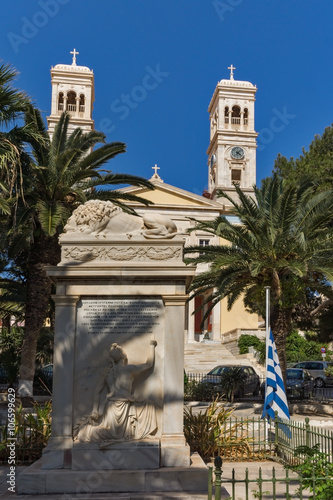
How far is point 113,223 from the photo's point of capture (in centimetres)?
837

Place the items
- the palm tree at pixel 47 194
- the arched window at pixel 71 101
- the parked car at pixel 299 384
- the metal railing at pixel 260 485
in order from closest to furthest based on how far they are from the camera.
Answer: the metal railing at pixel 260 485, the palm tree at pixel 47 194, the parked car at pixel 299 384, the arched window at pixel 71 101

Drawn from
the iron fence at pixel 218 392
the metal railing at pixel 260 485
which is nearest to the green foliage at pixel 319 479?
the metal railing at pixel 260 485

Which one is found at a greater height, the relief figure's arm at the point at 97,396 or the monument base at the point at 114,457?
the relief figure's arm at the point at 97,396

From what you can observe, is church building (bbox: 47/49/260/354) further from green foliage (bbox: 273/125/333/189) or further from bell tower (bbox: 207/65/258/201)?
green foliage (bbox: 273/125/333/189)

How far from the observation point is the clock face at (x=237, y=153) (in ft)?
193

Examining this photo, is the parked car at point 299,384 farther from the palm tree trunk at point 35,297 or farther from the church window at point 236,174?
the church window at point 236,174

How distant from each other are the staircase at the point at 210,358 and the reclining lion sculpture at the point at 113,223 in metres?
22.1

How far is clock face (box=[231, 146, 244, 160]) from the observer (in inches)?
2319

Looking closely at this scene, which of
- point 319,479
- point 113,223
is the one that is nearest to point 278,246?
point 113,223

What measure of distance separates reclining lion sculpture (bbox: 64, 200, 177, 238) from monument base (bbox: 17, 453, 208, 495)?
3.31 m

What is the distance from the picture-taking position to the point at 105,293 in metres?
7.86

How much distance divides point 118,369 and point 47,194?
8961 mm

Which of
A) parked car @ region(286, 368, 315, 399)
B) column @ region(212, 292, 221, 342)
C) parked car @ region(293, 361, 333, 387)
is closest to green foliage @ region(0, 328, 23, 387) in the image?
parked car @ region(286, 368, 315, 399)

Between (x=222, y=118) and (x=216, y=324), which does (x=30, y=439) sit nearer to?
(x=216, y=324)
